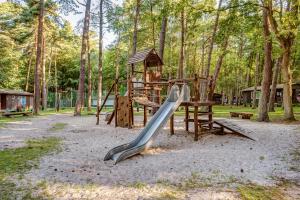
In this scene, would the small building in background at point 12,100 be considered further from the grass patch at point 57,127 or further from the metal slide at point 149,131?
the metal slide at point 149,131

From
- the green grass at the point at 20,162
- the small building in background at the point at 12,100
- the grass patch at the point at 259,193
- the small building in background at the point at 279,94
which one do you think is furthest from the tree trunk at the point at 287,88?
the small building in background at the point at 279,94

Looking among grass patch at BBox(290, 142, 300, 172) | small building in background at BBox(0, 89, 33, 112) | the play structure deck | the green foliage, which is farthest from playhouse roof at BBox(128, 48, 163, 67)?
small building in background at BBox(0, 89, 33, 112)

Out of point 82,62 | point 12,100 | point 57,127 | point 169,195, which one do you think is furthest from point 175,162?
point 12,100

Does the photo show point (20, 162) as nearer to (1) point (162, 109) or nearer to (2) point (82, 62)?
(1) point (162, 109)

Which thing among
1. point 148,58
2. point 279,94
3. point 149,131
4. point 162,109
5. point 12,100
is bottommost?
point 149,131

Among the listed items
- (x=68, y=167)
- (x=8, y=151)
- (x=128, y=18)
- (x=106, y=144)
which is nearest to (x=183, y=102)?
(x=106, y=144)

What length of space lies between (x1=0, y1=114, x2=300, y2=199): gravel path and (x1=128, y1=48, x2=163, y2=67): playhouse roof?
5.54 meters

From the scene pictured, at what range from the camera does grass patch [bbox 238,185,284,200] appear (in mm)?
4191

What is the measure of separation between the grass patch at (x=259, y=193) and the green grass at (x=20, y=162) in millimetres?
3210

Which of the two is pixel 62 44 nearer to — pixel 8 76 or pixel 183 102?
pixel 8 76

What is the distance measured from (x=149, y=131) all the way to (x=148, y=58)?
7.02 m

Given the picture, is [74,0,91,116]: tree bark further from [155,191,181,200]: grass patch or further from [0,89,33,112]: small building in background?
[155,191,181,200]: grass patch

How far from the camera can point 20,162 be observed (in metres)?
6.02

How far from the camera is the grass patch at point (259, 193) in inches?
165
